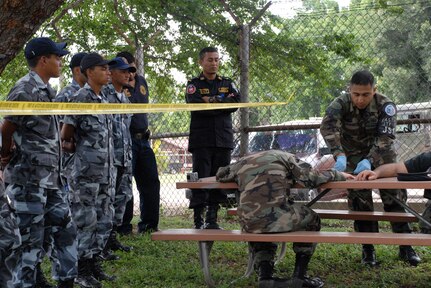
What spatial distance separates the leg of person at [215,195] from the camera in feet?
23.1

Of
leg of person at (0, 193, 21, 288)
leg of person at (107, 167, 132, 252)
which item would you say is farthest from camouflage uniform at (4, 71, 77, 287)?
leg of person at (107, 167, 132, 252)

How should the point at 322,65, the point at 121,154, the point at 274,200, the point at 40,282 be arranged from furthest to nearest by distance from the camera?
the point at 322,65
the point at 121,154
the point at 40,282
the point at 274,200

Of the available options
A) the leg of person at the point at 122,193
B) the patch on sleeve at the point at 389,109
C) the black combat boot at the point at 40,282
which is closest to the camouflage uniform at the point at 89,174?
the black combat boot at the point at 40,282

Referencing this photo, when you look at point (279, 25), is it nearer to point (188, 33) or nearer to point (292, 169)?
point (188, 33)

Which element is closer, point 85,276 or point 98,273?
point 85,276

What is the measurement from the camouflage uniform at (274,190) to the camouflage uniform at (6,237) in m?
1.65

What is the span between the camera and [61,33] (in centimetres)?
1275

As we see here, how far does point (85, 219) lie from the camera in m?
5.09

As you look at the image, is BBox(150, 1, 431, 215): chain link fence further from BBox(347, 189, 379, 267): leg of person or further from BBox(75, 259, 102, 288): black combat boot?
BBox(75, 259, 102, 288): black combat boot

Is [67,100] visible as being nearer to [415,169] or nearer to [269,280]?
[269,280]

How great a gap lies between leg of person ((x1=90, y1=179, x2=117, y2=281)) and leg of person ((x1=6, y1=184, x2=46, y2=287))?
903mm

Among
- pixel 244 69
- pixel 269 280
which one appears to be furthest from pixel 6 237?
pixel 244 69

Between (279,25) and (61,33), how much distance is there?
4.97m

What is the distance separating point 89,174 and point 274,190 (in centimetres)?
138
